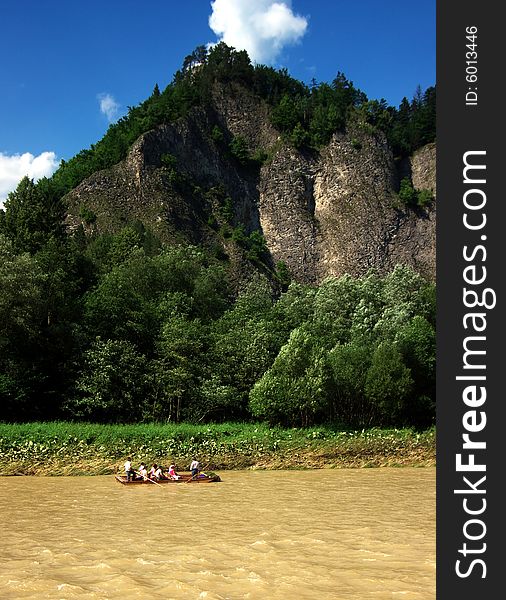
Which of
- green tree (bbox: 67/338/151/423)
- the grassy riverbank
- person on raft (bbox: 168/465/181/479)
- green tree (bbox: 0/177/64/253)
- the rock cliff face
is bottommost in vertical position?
person on raft (bbox: 168/465/181/479)

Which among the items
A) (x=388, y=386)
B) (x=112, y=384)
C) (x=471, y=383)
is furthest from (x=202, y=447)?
(x=471, y=383)

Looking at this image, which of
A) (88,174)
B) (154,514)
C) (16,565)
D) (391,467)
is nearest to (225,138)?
(88,174)

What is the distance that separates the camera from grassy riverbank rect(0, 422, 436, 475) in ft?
94.1

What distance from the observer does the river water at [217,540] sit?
457 inches

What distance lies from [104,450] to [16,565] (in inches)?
648

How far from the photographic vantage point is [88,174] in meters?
78.3

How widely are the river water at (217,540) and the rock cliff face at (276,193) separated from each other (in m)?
47.7

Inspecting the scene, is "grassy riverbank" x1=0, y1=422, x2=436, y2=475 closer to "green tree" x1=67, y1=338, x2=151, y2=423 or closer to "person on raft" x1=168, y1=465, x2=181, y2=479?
"person on raft" x1=168, y1=465, x2=181, y2=479

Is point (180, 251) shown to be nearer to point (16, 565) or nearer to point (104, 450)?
point (104, 450)

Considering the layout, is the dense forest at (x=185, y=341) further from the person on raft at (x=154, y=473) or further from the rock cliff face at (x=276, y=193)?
the rock cliff face at (x=276, y=193)

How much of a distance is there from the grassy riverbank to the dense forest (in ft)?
8.12

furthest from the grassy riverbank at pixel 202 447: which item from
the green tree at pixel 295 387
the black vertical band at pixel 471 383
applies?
the black vertical band at pixel 471 383

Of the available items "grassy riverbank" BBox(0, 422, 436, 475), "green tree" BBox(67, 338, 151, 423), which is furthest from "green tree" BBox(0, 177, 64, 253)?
"grassy riverbank" BBox(0, 422, 436, 475)

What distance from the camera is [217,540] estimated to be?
15977 mm
